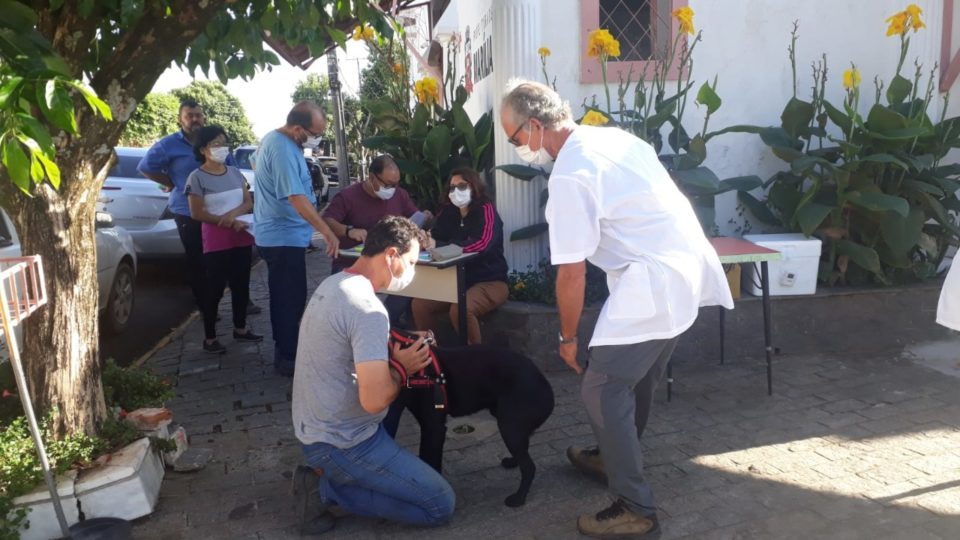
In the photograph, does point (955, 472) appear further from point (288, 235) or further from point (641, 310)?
point (288, 235)

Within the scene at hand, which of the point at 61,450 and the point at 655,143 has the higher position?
the point at 655,143

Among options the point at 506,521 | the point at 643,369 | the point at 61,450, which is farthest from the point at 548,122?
the point at 61,450

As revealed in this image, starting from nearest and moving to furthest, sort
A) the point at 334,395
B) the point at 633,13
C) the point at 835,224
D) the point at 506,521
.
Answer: the point at 334,395, the point at 506,521, the point at 835,224, the point at 633,13

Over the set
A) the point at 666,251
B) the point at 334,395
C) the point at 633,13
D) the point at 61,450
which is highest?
the point at 633,13

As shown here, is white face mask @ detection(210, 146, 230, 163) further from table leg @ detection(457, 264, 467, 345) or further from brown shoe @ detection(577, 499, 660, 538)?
brown shoe @ detection(577, 499, 660, 538)

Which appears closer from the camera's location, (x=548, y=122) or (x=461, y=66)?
(x=548, y=122)

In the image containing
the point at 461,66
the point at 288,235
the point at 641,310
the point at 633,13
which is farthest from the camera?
the point at 461,66

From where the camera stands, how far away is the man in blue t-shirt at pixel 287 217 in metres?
5.02

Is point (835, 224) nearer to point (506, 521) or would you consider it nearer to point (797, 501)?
point (797, 501)

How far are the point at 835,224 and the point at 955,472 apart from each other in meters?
2.43

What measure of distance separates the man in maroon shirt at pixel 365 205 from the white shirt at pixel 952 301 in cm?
338

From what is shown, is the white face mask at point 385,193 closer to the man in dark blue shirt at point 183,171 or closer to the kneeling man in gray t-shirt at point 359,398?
Result: the man in dark blue shirt at point 183,171

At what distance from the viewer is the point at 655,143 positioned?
5863mm

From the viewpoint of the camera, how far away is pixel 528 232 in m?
5.79
